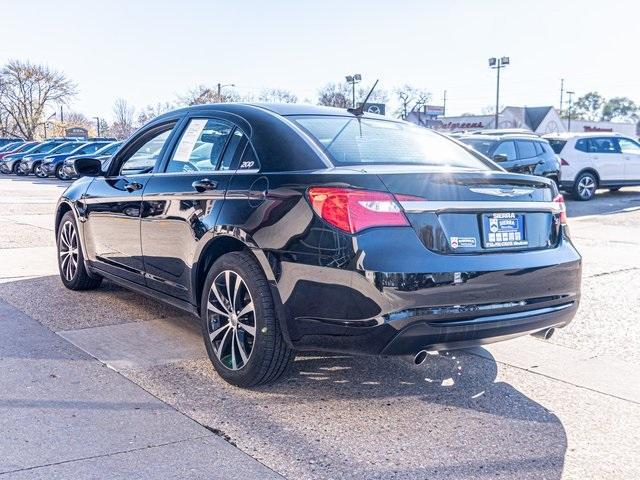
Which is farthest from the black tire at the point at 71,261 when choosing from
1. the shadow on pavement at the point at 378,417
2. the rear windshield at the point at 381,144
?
the rear windshield at the point at 381,144

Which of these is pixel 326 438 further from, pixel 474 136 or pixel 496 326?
pixel 474 136

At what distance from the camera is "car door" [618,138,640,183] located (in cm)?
1862

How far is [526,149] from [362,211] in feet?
43.3

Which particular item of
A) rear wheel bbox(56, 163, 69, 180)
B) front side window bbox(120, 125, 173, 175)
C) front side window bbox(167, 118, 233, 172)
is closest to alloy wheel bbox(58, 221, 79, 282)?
front side window bbox(120, 125, 173, 175)

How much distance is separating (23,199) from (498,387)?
53.6 ft

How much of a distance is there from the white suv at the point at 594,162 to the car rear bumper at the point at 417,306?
48.4 ft

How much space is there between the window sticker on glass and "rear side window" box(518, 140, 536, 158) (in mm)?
11955

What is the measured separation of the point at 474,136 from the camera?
15.5 metres

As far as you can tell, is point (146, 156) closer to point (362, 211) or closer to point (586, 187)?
point (362, 211)

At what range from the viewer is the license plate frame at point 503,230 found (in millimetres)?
3744

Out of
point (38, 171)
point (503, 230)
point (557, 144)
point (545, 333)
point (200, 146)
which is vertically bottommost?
point (545, 333)

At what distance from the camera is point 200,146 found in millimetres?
4789

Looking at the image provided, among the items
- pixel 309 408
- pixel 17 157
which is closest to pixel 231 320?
pixel 309 408

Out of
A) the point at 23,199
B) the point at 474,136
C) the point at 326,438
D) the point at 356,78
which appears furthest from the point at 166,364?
the point at 356,78
